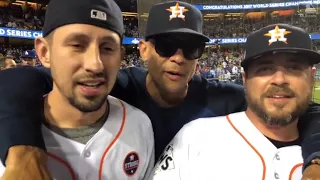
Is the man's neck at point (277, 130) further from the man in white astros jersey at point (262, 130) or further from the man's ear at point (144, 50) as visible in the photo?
the man's ear at point (144, 50)

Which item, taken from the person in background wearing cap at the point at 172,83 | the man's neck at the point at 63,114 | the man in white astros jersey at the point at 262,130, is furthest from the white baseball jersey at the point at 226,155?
the man's neck at the point at 63,114

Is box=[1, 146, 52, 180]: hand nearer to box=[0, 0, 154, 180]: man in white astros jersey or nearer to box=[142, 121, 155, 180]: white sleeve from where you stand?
box=[0, 0, 154, 180]: man in white astros jersey

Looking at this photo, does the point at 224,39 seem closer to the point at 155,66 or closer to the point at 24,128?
the point at 155,66

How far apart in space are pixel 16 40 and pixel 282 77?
20597 millimetres

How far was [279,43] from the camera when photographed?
60.3 inches

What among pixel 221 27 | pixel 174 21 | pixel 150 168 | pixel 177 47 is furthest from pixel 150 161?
pixel 221 27

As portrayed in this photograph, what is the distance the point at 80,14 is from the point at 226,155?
0.78m

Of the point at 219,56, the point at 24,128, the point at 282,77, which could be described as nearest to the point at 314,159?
the point at 282,77

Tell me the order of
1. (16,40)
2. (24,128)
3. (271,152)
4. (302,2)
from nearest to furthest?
(24,128), (271,152), (302,2), (16,40)

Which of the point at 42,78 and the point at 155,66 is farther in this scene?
the point at 155,66

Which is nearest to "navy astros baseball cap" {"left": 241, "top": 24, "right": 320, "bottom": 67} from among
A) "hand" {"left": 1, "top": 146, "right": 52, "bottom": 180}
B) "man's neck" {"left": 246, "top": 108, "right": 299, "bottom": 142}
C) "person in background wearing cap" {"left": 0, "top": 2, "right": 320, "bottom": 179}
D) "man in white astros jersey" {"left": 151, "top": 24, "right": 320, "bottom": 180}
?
"man in white astros jersey" {"left": 151, "top": 24, "right": 320, "bottom": 180}

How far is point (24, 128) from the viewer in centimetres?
123

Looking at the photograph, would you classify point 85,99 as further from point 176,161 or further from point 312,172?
point 312,172

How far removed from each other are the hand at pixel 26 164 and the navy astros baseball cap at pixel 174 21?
1025 millimetres
